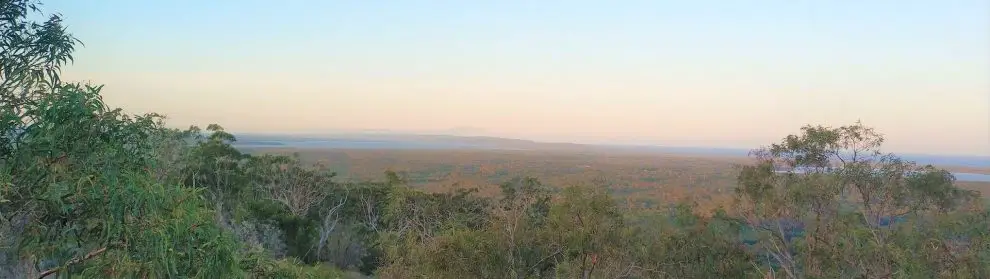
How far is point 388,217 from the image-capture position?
2586cm

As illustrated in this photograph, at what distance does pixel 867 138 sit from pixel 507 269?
10.3 metres

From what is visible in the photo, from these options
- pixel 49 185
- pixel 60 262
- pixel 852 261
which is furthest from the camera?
pixel 852 261

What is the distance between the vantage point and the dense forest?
4.39 metres

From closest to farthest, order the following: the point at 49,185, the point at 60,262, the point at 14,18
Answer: the point at 49,185 → the point at 60,262 → the point at 14,18

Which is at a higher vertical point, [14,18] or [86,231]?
[14,18]

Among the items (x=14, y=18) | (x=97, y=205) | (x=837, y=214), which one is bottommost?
(x=837, y=214)

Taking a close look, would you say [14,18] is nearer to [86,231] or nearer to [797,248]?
[86,231]

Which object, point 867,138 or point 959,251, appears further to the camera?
point 867,138

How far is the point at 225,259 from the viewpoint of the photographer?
4758 mm

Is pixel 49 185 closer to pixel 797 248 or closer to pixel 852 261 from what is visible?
pixel 852 261

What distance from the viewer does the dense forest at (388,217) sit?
4395 mm

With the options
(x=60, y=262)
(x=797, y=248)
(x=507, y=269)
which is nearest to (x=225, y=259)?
(x=60, y=262)

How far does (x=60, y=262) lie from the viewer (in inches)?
182

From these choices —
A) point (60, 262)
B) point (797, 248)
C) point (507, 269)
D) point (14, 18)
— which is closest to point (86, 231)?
point (60, 262)
